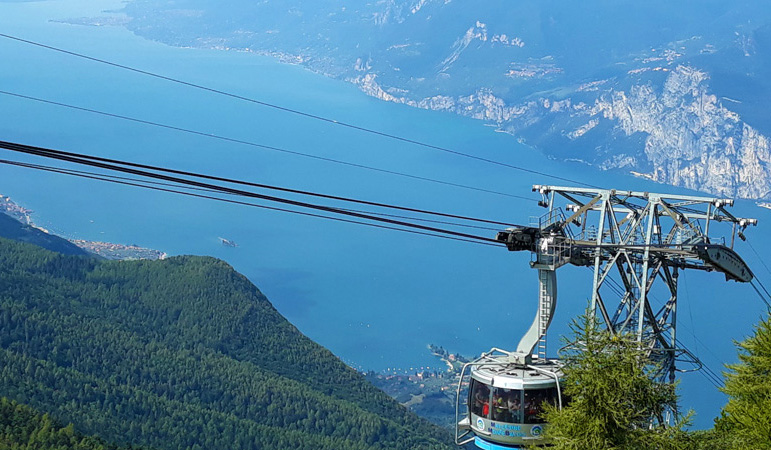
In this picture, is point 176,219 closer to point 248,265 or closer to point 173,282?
point 248,265

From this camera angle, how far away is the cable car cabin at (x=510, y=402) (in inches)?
779

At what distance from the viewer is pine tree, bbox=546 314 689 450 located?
1527cm

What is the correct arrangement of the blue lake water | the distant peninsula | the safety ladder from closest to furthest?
the safety ladder, the blue lake water, the distant peninsula

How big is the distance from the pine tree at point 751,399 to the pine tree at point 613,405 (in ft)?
6.74

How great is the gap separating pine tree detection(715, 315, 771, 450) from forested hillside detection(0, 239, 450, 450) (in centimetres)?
5852

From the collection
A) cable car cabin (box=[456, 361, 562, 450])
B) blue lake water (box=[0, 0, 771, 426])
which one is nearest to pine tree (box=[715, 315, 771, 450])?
cable car cabin (box=[456, 361, 562, 450])

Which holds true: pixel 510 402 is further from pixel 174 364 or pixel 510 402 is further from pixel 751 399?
pixel 174 364

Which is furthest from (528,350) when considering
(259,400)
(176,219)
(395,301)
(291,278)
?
(176,219)

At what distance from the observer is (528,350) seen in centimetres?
2114

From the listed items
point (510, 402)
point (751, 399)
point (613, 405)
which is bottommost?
point (510, 402)

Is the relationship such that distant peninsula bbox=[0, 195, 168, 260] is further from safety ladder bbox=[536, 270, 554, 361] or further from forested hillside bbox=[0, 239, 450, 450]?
safety ladder bbox=[536, 270, 554, 361]

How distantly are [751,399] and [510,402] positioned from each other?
452cm

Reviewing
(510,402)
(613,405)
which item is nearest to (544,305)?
(510,402)

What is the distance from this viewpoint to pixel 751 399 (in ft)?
64.2
